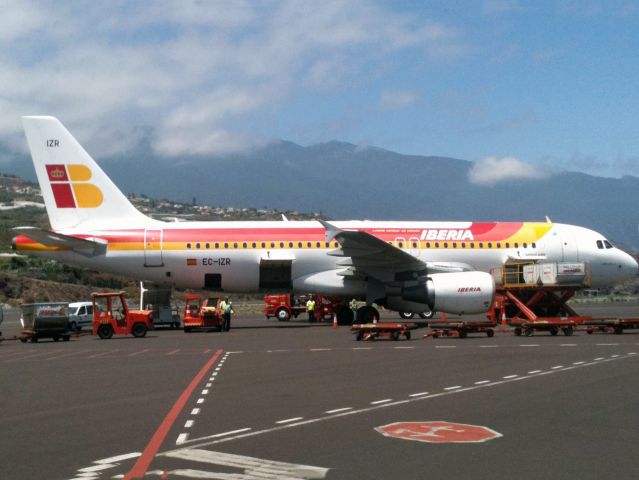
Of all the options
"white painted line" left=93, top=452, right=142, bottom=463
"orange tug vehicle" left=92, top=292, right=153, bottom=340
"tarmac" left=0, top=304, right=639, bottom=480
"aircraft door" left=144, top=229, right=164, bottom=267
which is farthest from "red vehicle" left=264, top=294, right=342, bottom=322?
"white painted line" left=93, top=452, right=142, bottom=463

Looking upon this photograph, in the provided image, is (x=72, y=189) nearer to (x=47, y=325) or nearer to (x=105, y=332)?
(x=47, y=325)

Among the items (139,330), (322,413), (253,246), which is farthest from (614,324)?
(322,413)

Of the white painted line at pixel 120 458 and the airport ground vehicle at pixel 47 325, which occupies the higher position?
the airport ground vehicle at pixel 47 325

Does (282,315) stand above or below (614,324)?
above

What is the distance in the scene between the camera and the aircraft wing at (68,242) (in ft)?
110

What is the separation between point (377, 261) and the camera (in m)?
32.9

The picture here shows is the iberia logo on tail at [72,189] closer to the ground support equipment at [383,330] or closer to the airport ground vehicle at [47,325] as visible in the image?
the airport ground vehicle at [47,325]

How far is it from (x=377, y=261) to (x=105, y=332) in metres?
10.3

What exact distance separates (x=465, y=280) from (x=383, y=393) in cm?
1743

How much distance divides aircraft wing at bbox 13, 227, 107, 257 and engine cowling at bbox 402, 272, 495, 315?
12.7 meters

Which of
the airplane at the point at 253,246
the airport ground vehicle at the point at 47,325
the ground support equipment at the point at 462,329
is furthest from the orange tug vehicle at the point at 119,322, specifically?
the ground support equipment at the point at 462,329

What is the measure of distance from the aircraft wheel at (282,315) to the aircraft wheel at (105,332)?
1585 cm

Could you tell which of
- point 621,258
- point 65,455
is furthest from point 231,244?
point 65,455

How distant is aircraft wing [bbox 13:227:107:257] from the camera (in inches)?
1323
